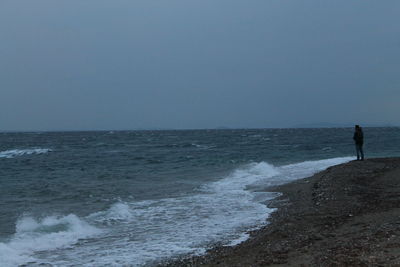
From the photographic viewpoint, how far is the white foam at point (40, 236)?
921 centimetres

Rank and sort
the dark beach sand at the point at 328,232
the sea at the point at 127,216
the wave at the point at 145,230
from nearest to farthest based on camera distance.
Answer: the dark beach sand at the point at 328,232
the wave at the point at 145,230
the sea at the point at 127,216

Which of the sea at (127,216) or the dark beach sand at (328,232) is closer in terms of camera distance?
the dark beach sand at (328,232)

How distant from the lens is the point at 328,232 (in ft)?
28.2

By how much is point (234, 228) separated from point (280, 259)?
12.1 feet

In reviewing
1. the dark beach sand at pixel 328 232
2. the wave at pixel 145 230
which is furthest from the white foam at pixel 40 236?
the dark beach sand at pixel 328 232

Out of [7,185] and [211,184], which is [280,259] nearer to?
[211,184]

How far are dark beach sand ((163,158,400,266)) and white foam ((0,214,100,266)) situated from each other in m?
3.57

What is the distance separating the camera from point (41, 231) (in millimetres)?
11453

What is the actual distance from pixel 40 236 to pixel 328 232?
7209mm

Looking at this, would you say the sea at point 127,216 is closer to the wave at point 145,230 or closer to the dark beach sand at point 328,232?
the wave at point 145,230

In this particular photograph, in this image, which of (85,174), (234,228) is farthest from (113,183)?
(234,228)

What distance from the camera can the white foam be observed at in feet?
30.2

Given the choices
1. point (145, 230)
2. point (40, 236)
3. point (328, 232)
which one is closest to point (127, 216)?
point (145, 230)

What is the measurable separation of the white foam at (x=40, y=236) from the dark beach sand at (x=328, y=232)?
357 cm
